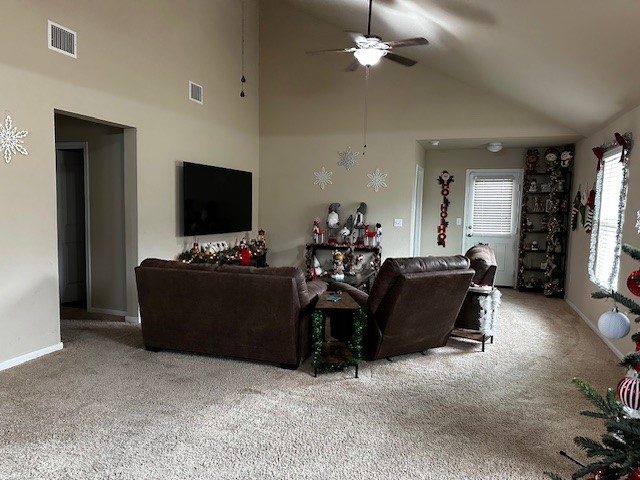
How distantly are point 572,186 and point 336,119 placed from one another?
393cm

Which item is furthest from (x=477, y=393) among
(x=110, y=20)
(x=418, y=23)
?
(x=110, y=20)

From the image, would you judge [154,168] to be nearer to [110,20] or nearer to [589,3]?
[110,20]

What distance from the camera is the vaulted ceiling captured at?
320 centimetres

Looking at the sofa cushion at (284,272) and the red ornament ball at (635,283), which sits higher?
the red ornament ball at (635,283)

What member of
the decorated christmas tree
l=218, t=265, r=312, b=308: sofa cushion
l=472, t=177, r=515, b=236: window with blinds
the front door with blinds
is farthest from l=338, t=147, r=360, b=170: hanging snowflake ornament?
the decorated christmas tree

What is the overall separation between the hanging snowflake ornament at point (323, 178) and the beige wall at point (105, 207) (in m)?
3.21

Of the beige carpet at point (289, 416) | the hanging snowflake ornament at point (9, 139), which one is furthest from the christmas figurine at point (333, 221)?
the hanging snowflake ornament at point (9, 139)

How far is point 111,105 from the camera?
181 inches

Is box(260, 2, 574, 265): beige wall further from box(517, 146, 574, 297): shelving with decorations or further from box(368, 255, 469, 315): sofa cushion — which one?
box(368, 255, 469, 315): sofa cushion

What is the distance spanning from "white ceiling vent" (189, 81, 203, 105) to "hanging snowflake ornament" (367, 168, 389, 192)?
2.81 m

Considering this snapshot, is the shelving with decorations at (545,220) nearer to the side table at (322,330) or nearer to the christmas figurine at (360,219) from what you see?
the christmas figurine at (360,219)

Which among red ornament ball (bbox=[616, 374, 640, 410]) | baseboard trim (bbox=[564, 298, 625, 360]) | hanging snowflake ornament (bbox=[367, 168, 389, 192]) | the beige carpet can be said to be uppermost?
hanging snowflake ornament (bbox=[367, 168, 389, 192])

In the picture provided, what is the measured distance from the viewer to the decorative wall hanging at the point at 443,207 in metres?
8.02

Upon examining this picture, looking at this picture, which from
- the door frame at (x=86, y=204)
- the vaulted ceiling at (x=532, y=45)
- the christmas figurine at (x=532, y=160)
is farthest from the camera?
the christmas figurine at (x=532, y=160)
